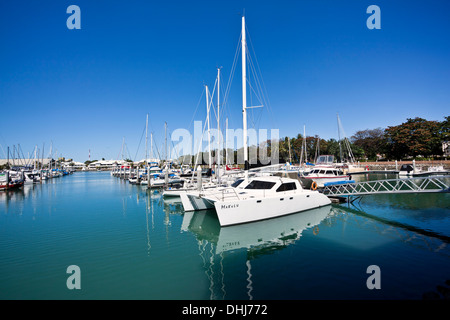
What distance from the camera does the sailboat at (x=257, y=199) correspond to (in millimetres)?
13211

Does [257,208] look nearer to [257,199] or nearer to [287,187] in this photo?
[257,199]

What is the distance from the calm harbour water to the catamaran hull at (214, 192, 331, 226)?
466 mm

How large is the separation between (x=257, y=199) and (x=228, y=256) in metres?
4.81

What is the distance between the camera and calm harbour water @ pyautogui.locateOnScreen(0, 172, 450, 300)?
270 inches

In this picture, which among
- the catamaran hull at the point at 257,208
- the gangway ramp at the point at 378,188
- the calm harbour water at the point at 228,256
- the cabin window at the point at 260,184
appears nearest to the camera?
the calm harbour water at the point at 228,256

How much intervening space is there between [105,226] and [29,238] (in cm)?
377

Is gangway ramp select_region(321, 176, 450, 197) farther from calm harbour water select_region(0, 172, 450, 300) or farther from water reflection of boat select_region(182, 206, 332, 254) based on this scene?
water reflection of boat select_region(182, 206, 332, 254)

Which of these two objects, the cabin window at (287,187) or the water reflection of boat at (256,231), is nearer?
the water reflection of boat at (256,231)

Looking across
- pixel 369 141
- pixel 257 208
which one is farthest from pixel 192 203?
pixel 369 141

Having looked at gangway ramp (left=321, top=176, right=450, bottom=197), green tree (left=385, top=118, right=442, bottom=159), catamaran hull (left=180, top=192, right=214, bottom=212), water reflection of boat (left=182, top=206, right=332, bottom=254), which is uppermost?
green tree (left=385, top=118, right=442, bottom=159)

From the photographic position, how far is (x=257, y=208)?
13.8 m

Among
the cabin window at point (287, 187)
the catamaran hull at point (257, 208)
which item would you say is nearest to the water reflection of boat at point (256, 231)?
the catamaran hull at point (257, 208)

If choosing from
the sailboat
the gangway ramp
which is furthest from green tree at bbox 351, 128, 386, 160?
the sailboat

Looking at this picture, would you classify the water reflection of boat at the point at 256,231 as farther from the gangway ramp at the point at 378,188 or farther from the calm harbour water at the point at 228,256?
the gangway ramp at the point at 378,188
